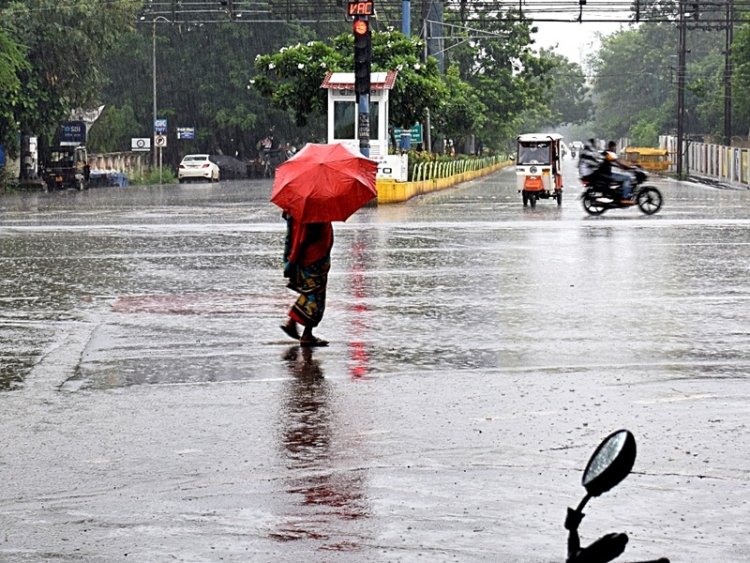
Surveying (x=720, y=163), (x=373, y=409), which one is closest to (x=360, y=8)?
(x=373, y=409)

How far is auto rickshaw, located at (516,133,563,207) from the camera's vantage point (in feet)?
123

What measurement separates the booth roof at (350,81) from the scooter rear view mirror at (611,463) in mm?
38024

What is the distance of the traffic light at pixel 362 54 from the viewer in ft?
116

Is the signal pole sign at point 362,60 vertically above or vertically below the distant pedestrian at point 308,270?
above

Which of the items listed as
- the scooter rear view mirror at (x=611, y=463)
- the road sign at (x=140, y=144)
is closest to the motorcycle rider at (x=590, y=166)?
the scooter rear view mirror at (x=611, y=463)

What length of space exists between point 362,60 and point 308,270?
2481cm

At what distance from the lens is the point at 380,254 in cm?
2167

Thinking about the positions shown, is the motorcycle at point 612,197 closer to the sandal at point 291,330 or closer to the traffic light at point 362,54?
the traffic light at point 362,54

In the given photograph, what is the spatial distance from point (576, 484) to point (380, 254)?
574 inches

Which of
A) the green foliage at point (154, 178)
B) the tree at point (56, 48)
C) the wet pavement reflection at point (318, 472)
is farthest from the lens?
the green foliage at point (154, 178)

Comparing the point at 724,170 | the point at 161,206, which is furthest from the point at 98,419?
the point at 724,170

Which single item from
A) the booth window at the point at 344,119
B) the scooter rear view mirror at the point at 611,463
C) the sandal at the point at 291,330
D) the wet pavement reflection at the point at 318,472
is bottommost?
the wet pavement reflection at the point at 318,472

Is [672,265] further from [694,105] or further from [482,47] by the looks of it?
[694,105]

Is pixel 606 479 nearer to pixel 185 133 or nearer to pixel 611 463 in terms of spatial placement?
pixel 611 463
